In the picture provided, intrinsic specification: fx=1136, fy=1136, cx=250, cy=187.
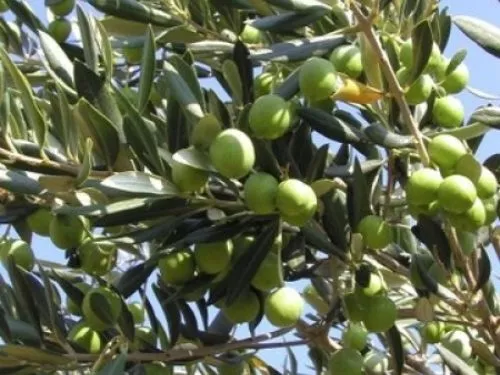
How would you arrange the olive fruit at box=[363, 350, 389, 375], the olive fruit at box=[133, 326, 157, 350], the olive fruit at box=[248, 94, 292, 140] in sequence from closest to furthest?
the olive fruit at box=[248, 94, 292, 140] → the olive fruit at box=[133, 326, 157, 350] → the olive fruit at box=[363, 350, 389, 375]

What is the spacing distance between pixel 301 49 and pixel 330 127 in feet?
0.59

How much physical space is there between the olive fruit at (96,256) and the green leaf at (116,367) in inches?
9.2

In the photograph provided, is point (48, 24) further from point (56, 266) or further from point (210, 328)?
point (210, 328)

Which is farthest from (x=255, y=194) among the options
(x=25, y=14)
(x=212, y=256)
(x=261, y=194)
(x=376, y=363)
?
(x=25, y=14)

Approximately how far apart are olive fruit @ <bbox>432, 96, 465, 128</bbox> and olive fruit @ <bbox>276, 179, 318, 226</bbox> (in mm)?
414

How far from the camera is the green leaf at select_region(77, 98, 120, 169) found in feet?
6.26

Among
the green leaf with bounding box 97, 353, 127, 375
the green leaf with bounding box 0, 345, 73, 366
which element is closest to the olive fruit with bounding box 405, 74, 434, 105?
the green leaf with bounding box 97, 353, 127, 375

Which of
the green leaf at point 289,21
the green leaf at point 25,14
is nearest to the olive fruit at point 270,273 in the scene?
the green leaf at point 289,21

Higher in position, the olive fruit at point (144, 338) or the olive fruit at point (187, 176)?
the olive fruit at point (187, 176)

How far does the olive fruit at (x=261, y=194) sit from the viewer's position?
184 centimetres

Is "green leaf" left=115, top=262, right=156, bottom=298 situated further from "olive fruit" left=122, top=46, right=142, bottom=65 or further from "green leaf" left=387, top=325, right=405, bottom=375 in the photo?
"olive fruit" left=122, top=46, right=142, bottom=65

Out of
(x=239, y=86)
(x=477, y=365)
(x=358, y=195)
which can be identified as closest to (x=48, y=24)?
(x=239, y=86)

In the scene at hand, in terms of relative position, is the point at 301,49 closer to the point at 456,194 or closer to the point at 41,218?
the point at 456,194

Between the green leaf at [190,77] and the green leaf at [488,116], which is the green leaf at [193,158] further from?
the green leaf at [488,116]
